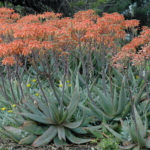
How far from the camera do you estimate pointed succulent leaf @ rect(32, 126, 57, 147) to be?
12.1 ft

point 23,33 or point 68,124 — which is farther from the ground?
point 23,33

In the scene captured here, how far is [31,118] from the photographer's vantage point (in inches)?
151

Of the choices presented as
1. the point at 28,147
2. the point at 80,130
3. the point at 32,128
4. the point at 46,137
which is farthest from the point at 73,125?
the point at 28,147

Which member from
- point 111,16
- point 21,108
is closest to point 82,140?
point 21,108

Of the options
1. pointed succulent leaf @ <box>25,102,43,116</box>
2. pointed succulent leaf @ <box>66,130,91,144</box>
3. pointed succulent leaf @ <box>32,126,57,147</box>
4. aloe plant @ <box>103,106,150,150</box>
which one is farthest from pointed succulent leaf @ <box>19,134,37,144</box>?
aloe plant @ <box>103,106,150,150</box>

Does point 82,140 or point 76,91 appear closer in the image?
point 82,140

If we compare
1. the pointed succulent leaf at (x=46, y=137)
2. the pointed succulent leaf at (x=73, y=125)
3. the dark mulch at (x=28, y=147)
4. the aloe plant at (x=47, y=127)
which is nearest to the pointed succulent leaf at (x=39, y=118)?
the aloe plant at (x=47, y=127)

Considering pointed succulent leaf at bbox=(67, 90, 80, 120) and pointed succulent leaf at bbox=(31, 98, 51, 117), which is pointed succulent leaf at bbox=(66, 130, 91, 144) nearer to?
pointed succulent leaf at bbox=(67, 90, 80, 120)

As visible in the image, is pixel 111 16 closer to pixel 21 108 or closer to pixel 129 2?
pixel 21 108

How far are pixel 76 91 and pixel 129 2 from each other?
775 cm

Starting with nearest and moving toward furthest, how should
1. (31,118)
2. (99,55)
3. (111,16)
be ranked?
1. (31,118)
2. (111,16)
3. (99,55)

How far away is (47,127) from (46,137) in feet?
0.99

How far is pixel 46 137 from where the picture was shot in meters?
3.76

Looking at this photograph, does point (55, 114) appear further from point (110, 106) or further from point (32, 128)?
point (110, 106)
